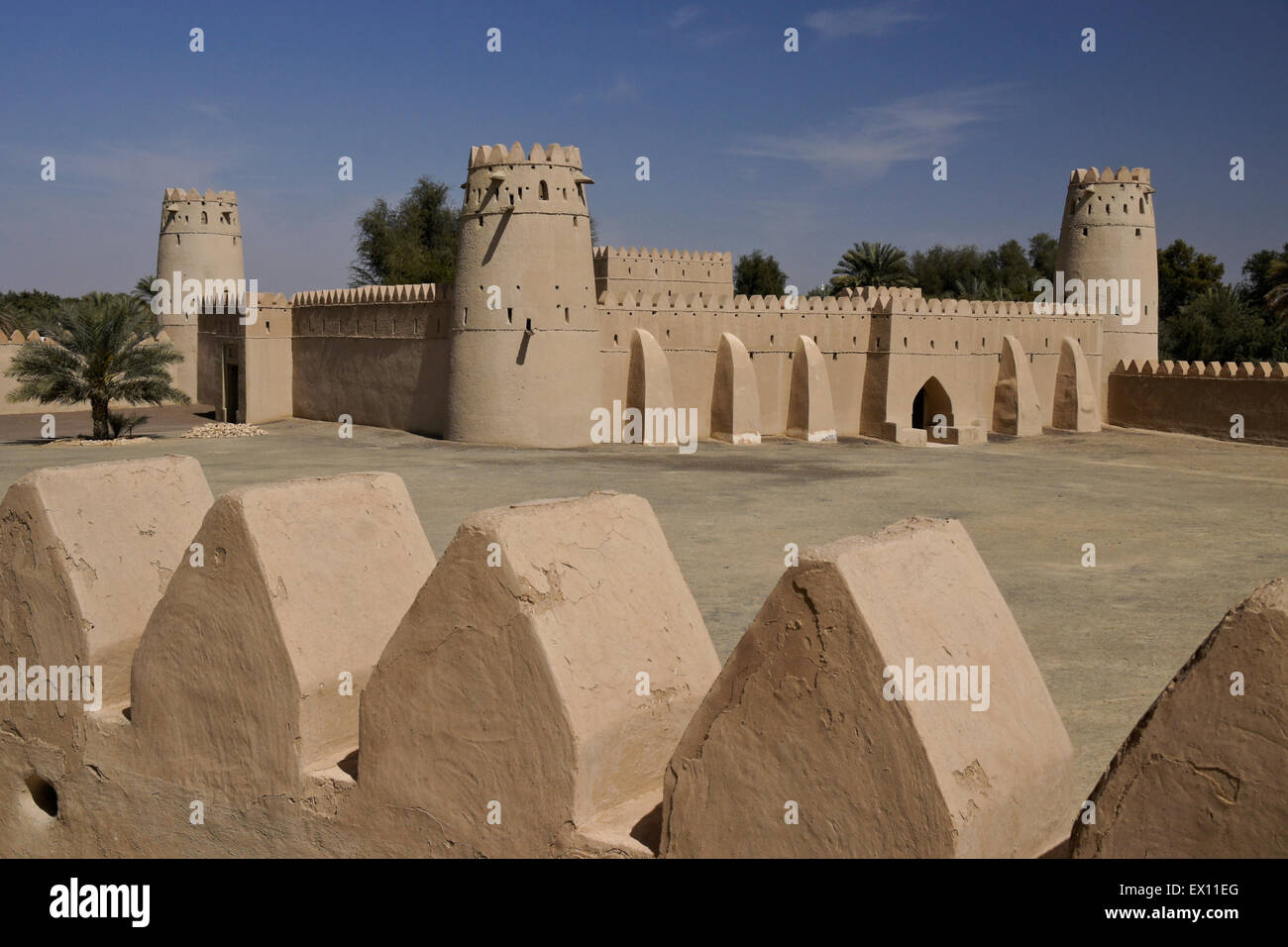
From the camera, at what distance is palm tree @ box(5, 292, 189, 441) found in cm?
2145

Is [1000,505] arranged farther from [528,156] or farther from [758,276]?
[758,276]

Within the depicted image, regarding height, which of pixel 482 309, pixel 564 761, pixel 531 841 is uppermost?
pixel 482 309

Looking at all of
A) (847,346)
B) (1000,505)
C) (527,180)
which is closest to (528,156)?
(527,180)

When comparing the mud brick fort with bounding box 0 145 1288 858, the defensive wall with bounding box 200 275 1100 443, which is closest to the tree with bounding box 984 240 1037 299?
the defensive wall with bounding box 200 275 1100 443

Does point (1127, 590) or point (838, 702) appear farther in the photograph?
point (1127, 590)

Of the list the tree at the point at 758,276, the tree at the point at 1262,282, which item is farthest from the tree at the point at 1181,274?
the tree at the point at 758,276

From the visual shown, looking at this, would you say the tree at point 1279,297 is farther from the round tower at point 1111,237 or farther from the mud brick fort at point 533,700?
the mud brick fort at point 533,700

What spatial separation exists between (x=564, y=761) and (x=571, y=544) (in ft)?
1.88

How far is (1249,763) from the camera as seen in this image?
6.72ft

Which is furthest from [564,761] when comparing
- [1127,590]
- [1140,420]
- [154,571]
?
[1140,420]

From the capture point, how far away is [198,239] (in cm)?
3094
